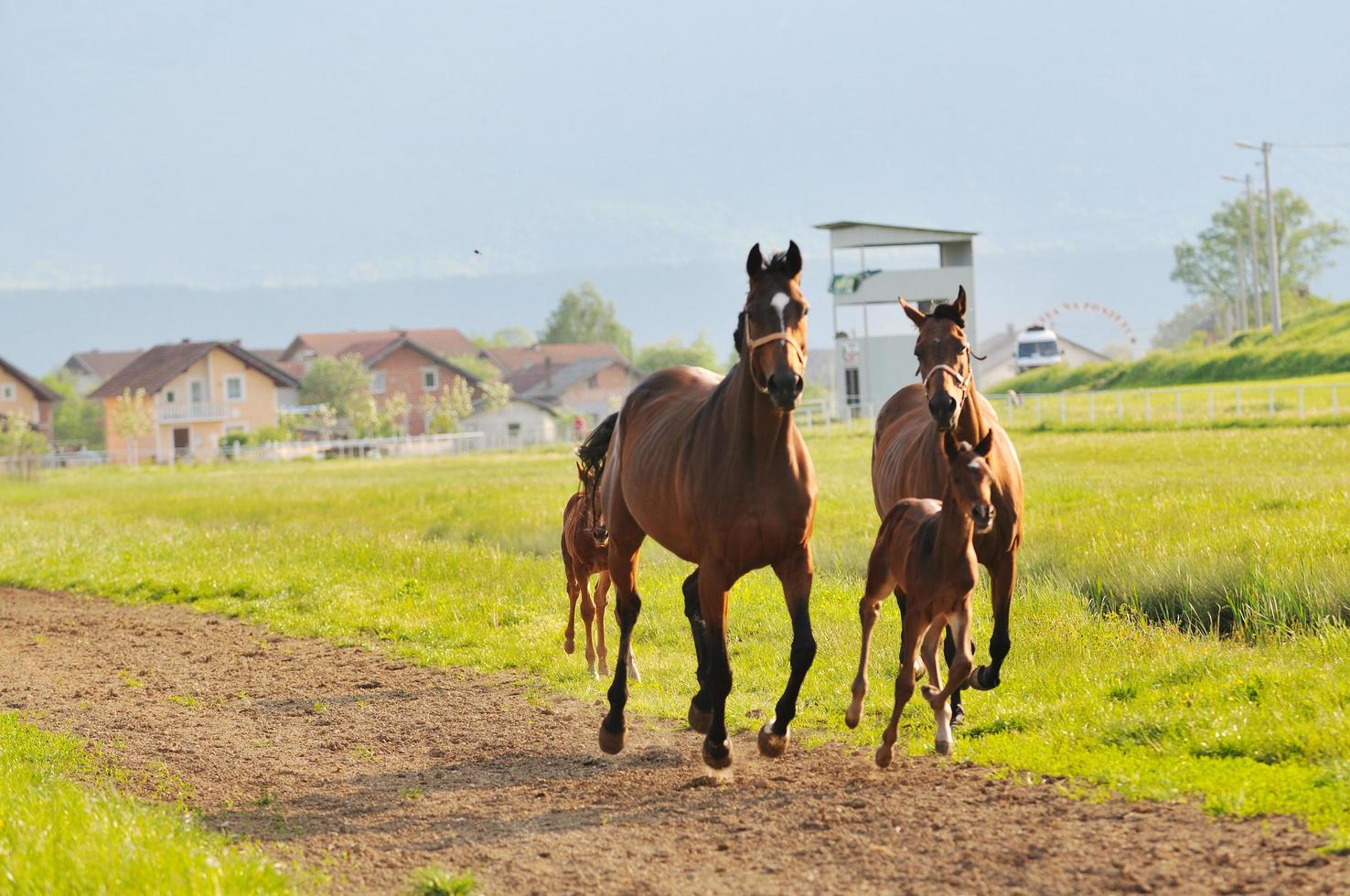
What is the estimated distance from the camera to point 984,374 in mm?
136125

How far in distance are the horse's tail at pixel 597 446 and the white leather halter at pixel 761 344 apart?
407 cm

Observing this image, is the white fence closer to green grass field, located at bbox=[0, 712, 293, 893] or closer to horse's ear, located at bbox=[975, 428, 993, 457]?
horse's ear, located at bbox=[975, 428, 993, 457]

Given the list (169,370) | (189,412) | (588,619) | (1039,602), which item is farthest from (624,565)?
(169,370)

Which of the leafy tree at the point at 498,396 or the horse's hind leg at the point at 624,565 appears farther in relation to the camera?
the leafy tree at the point at 498,396

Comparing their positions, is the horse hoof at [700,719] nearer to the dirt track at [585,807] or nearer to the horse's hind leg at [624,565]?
the dirt track at [585,807]

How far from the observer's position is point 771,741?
7.95 meters

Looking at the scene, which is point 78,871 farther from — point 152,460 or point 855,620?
point 152,460

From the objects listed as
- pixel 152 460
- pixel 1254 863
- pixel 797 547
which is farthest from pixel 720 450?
pixel 152 460

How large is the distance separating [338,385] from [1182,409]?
2947 inches

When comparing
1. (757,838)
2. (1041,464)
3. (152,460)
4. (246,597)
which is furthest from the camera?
(152,460)

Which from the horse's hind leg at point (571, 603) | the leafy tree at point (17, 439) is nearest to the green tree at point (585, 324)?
the leafy tree at point (17, 439)

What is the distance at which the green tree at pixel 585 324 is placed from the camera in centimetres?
18088

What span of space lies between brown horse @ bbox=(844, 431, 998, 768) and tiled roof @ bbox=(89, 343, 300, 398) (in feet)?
289

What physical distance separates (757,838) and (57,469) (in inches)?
2835
